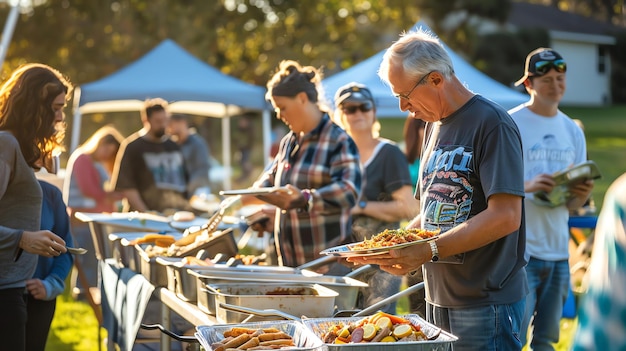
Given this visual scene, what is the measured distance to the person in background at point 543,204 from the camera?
14.8 feet

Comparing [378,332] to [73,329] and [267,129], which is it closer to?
[73,329]

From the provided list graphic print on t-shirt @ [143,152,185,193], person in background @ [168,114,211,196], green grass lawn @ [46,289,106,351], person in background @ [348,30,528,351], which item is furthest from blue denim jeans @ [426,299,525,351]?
person in background @ [168,114,211,196]

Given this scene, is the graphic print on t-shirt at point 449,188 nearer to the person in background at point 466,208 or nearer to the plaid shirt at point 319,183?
the person in background at point 466,208

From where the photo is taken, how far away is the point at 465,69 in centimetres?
903

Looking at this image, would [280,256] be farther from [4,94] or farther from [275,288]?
[4,94]

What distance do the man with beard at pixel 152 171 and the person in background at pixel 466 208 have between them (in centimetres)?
520

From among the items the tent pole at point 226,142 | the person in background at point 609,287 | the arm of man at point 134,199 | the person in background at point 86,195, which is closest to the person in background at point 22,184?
the person in background at point 609,287

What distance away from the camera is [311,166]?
454cm

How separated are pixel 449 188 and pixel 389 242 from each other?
287 millimetres

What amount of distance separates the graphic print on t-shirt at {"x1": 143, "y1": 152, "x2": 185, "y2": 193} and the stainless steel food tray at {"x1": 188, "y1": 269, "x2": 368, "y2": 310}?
4442mm

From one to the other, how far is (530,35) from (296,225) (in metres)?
29.0

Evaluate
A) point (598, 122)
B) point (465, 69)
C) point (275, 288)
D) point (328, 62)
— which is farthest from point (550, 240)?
point (598, 122)

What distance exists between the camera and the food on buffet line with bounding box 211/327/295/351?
8.68ft

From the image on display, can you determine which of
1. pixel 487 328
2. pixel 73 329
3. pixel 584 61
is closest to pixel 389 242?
pixel 487 328
